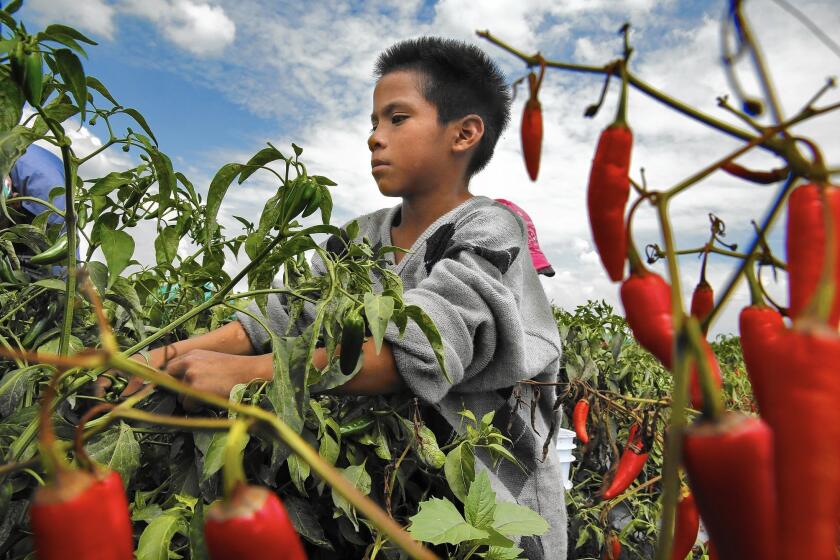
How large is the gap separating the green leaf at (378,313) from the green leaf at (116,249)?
23cm

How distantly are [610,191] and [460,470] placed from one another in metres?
0.65

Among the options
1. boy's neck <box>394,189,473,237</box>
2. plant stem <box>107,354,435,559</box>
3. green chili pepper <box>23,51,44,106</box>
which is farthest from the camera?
boy's neck <box>394,189,473,237</box>

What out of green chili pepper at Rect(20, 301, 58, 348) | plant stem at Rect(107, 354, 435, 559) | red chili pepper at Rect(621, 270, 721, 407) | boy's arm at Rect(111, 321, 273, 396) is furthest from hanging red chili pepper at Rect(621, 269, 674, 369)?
green chili pepper at Rect(20, 301, 58, 348)

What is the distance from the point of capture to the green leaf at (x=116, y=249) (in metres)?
0.60

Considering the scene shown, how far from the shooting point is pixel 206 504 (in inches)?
28.1

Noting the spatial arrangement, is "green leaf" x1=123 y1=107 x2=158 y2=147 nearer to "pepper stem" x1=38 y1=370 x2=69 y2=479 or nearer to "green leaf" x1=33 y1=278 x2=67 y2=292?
"green leaf" x1=33 y1=278 x2=67 y2=292

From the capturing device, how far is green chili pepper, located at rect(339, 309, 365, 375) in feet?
2.12

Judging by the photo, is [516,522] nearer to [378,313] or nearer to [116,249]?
[378,313]

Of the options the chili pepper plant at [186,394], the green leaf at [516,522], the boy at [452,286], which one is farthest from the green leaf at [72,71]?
the green leaf at [516,522]

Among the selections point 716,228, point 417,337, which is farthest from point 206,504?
point 716,228

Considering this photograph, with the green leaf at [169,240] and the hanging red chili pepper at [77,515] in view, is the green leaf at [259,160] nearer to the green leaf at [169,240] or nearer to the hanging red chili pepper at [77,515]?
the green leaf at [169,240]

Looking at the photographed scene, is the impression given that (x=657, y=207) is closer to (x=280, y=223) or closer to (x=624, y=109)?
(x=624, y=109)

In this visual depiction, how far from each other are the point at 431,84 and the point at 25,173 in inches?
38.2

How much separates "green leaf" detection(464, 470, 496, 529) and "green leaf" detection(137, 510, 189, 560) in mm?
316
